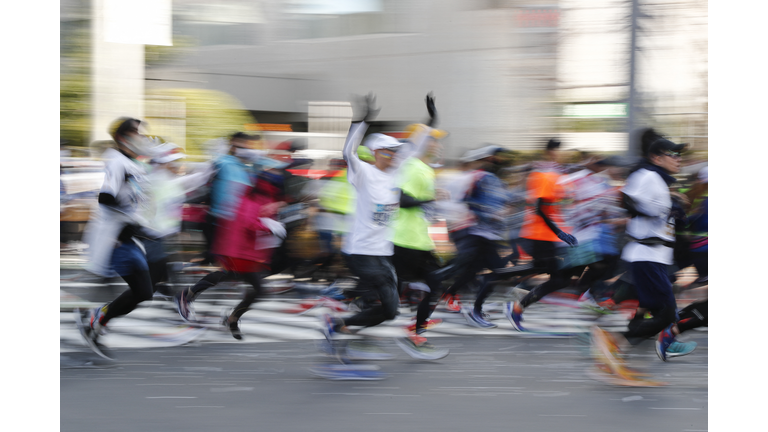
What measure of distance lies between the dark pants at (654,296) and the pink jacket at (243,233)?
9.78ft

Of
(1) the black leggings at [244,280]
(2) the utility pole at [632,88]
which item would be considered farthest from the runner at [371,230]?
(2) the utility pole at [632,88]

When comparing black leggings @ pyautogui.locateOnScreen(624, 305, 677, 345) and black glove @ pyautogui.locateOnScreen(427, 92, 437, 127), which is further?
black glove @ pyautogui.locateOnScreen(427, 92, 437, 127)

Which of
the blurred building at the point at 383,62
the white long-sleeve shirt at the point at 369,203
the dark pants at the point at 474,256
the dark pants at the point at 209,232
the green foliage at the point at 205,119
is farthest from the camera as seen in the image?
the blurred building at the point at 383,62

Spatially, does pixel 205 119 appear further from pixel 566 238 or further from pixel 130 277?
pixel 130 277

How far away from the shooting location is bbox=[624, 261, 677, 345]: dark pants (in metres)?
5.37

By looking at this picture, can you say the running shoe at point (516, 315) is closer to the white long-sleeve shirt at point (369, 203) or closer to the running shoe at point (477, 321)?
the running shoe at point (477, 321)

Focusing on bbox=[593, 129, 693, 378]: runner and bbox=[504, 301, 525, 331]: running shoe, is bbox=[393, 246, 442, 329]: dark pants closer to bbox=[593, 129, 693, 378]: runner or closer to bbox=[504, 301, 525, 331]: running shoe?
bbox=[504, 301, 525, 331]: running shoe

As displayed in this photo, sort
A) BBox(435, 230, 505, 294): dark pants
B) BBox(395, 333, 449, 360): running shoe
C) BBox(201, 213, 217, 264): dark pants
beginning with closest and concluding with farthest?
BBox(395, 333, 449, 360): running shoe, BBox(201, 213, 217, 264): dark pants, BBox(435, 230, 505, 294): dark pants

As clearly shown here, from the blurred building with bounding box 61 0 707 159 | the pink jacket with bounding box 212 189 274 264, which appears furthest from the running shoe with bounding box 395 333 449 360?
the blurred building with bounding box 61 0 707 159

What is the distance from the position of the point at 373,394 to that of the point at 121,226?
7.15 feet

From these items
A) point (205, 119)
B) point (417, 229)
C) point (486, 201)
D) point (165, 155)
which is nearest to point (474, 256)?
point (486, 201)

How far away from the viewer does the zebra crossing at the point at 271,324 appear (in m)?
6.75

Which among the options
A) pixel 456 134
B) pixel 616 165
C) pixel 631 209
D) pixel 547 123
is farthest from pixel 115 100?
pixel 631 209

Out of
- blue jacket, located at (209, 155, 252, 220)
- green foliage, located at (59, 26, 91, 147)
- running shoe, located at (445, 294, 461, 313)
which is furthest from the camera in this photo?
green foliage, located at (59, 26, 91, 147)
